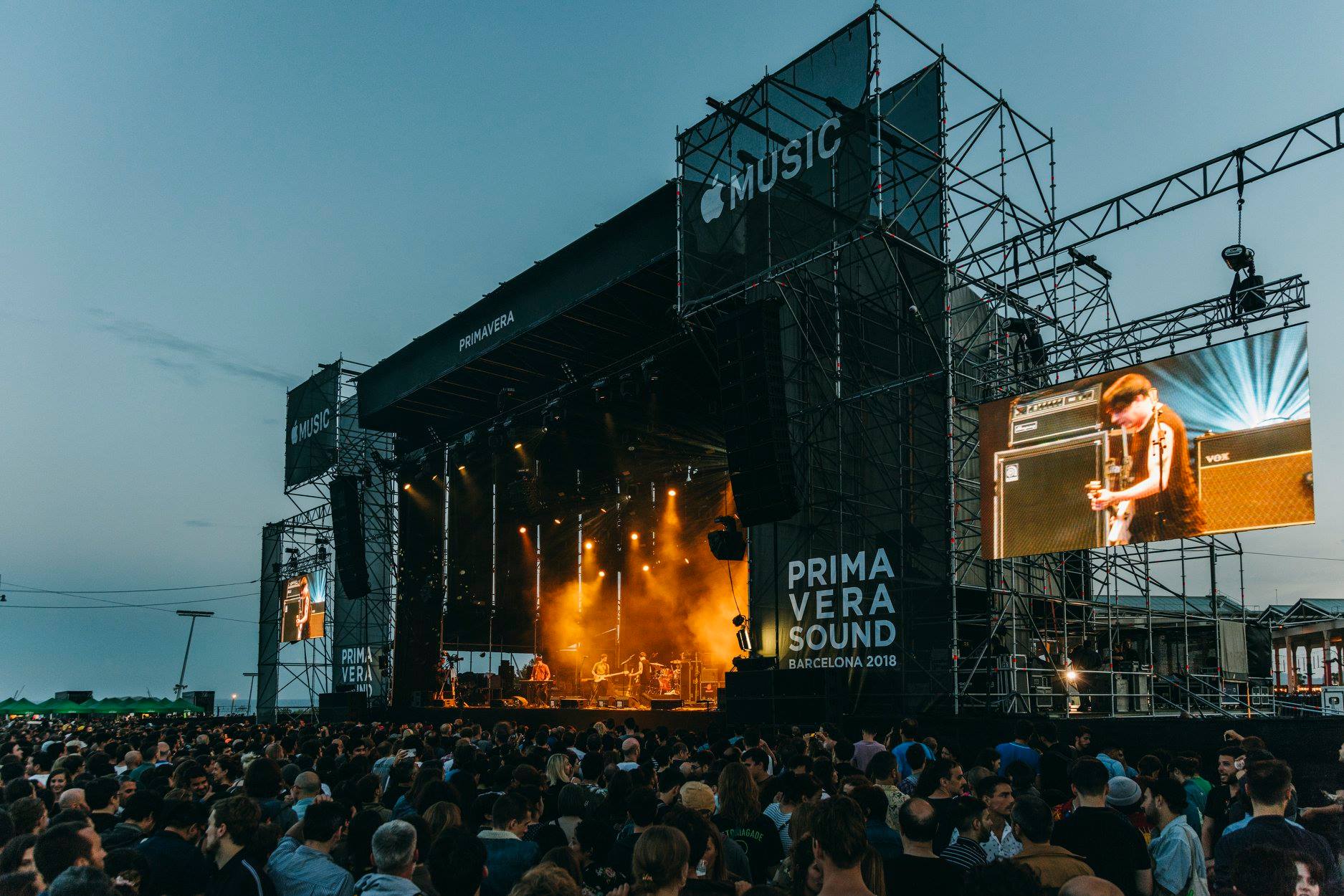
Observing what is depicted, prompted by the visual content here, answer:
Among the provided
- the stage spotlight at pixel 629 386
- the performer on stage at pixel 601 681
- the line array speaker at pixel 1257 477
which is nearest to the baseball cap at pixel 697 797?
the line array speaker at pixel 1257 477

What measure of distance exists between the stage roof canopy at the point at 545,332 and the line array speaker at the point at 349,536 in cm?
190

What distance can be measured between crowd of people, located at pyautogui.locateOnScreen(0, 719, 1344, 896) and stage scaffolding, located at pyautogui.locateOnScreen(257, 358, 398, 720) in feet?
71.1

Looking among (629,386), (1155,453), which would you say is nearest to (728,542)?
(629,386)

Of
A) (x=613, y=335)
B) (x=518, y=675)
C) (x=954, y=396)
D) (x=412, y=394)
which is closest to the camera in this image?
(x=954, y=396)

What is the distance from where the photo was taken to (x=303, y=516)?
32.6 m

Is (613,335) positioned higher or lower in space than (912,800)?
higher

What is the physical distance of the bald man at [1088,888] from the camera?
2.74 metres

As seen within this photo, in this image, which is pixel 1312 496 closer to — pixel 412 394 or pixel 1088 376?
pixel 1088 376

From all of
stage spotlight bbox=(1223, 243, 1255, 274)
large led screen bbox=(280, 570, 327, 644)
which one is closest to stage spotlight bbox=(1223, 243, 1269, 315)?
stage spotlight bbox=(1223, 243, 1255, 274)

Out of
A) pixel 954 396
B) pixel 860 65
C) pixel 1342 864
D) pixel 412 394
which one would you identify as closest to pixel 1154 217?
pixel 954 396

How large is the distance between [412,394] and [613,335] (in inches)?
263

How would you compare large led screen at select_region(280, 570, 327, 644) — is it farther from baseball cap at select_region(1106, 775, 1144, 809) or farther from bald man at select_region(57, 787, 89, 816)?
baseball cap at select_region(1106, 775, 1144, 809)

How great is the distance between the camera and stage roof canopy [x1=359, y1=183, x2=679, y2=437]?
18969mm

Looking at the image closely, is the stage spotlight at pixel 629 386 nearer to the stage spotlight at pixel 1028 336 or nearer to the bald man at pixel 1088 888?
the stage spotlight at pixel 1028 336
